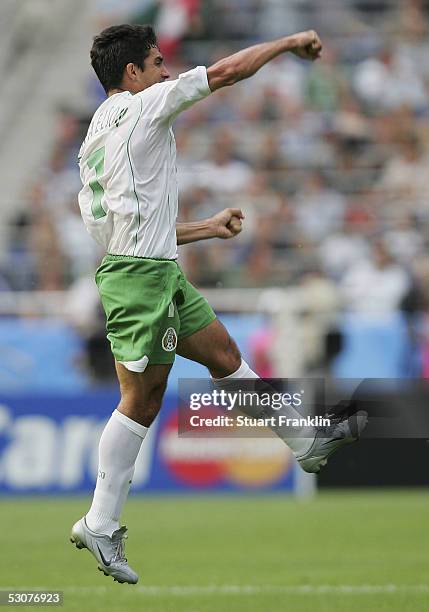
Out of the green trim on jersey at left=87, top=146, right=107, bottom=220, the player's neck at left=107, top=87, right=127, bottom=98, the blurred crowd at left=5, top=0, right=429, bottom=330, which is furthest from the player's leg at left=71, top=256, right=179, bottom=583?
the blurred crowd at left=5, top=0, right=429, bottom=330

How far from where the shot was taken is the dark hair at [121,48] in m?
6.80

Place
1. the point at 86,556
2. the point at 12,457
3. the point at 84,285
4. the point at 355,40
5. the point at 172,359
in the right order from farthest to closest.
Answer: the point at 355,40, the point at 84,285, the point at 12,457, the point at 86,556, the point at 172,359

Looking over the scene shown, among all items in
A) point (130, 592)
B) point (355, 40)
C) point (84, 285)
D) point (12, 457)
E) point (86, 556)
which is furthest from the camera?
point (355, 40)

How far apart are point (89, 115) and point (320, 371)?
6.02 metres

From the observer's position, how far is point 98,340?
15.0m

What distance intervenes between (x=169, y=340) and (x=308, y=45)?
5.03 feet

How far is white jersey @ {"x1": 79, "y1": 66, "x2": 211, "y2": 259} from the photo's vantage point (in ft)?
22.0

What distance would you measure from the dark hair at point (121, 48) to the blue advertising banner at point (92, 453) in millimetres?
8028

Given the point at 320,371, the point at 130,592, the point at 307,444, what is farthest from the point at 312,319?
the point at 307,444

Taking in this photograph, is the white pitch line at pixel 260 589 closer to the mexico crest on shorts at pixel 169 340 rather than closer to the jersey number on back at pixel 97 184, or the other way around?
the mexico crest on shorts at pixel 169 340

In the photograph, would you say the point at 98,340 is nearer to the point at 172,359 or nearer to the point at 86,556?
the point at 86,556

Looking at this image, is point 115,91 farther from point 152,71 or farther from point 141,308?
point 141,308

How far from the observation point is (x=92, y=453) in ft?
47.7

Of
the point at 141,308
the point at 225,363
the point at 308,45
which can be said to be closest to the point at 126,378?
the point at 141,308
